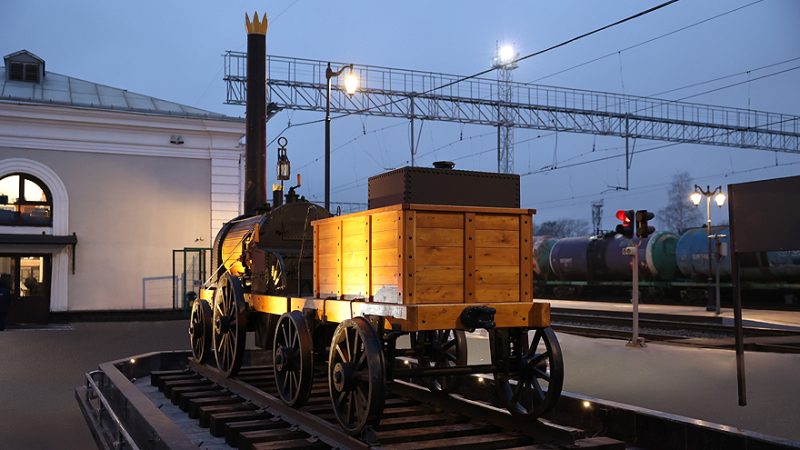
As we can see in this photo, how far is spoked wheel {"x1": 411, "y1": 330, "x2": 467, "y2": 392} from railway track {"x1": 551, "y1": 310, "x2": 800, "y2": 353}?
825 centimetres

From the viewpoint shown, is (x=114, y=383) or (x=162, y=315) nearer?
(x=114, y=383)

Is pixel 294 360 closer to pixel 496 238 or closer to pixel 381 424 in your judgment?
pixel 381 424

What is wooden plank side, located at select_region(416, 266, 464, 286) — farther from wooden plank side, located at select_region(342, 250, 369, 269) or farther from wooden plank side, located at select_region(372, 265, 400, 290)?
wooden plank side, located at select_region(342, 250, 369, 269)

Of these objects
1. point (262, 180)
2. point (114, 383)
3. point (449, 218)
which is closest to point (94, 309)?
point (262, 180)

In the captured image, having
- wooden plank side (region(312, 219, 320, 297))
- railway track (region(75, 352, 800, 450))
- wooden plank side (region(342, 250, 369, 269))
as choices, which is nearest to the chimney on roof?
railway track (region(75, 352, 800, 450))

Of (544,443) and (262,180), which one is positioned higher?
(262,180)

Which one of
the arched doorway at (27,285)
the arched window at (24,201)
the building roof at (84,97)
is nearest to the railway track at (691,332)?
the building roof at (84,97)

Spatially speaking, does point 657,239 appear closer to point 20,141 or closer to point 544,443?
point 20,141

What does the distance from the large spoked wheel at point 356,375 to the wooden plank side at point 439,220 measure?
100cm

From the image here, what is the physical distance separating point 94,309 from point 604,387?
16.5 metres

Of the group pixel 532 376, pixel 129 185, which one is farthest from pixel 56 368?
pixel 129 185

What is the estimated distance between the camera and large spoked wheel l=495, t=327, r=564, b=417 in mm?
7090

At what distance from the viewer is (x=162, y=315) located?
75.2ft

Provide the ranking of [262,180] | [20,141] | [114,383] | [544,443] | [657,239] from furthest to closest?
1. [657,239]
2. [20,141]
3. [262,180]
4. [114,383]
5. [544,443]
